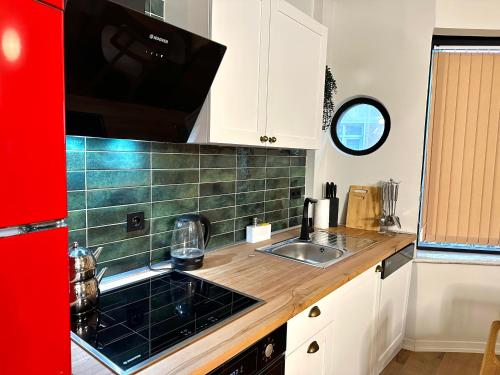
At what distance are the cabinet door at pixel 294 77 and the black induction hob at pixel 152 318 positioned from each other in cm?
80

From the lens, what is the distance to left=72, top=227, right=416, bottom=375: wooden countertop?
2.91 ft

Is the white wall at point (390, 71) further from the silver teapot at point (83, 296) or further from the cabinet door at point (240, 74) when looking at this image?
the silver teapot at point (83, 296)

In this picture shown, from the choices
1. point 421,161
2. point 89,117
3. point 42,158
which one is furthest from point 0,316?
point 421,161

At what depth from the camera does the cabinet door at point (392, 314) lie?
6.77 ft

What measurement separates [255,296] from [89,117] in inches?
33.4

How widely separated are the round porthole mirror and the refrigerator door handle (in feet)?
7.51

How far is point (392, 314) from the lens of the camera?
86.9 inches

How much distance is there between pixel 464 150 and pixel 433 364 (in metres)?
1.48

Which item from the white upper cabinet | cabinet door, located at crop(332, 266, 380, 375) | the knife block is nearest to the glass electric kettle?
the white upper cabinet

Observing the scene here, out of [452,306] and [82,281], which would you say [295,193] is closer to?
[452,306]

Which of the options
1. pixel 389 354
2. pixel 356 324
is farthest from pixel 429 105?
pixel 389 354

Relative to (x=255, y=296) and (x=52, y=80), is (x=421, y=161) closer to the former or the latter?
(x=255, y=296)

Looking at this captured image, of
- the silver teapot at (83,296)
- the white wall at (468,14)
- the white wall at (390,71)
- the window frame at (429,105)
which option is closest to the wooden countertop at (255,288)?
the silver teapot at (83,296)

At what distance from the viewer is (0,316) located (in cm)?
52
